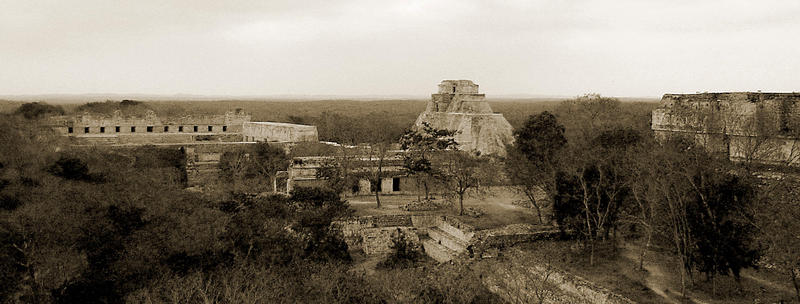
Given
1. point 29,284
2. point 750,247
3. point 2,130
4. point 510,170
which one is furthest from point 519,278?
point 2,130

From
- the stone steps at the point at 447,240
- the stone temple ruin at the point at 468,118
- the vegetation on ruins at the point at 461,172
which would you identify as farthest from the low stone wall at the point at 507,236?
the stone temple ruin at the point at 468,118

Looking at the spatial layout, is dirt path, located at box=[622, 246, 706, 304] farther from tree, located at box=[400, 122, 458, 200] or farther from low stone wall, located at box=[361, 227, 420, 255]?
tree, located at box=[400, 122, 458, 200]

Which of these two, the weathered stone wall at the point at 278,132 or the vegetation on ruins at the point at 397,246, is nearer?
the vegetation on ruins at the point at 397,246

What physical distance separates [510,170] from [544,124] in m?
1.82

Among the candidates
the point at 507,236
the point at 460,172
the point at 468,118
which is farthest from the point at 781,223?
the point at 468,118

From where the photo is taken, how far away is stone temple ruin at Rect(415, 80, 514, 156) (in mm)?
23547

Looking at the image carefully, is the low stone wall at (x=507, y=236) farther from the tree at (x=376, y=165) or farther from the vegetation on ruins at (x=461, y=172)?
the tree at (x=376, y=165)

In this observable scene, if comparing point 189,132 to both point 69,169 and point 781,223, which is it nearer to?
point 69,169

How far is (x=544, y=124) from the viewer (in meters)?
18.8

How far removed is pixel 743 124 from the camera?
527 inches

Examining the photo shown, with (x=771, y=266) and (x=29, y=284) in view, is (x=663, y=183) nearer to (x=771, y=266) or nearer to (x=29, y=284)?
(x=771, y=266)

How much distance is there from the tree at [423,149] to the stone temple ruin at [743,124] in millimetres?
7292

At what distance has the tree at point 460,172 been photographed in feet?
60.5

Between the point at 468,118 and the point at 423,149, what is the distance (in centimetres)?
390
